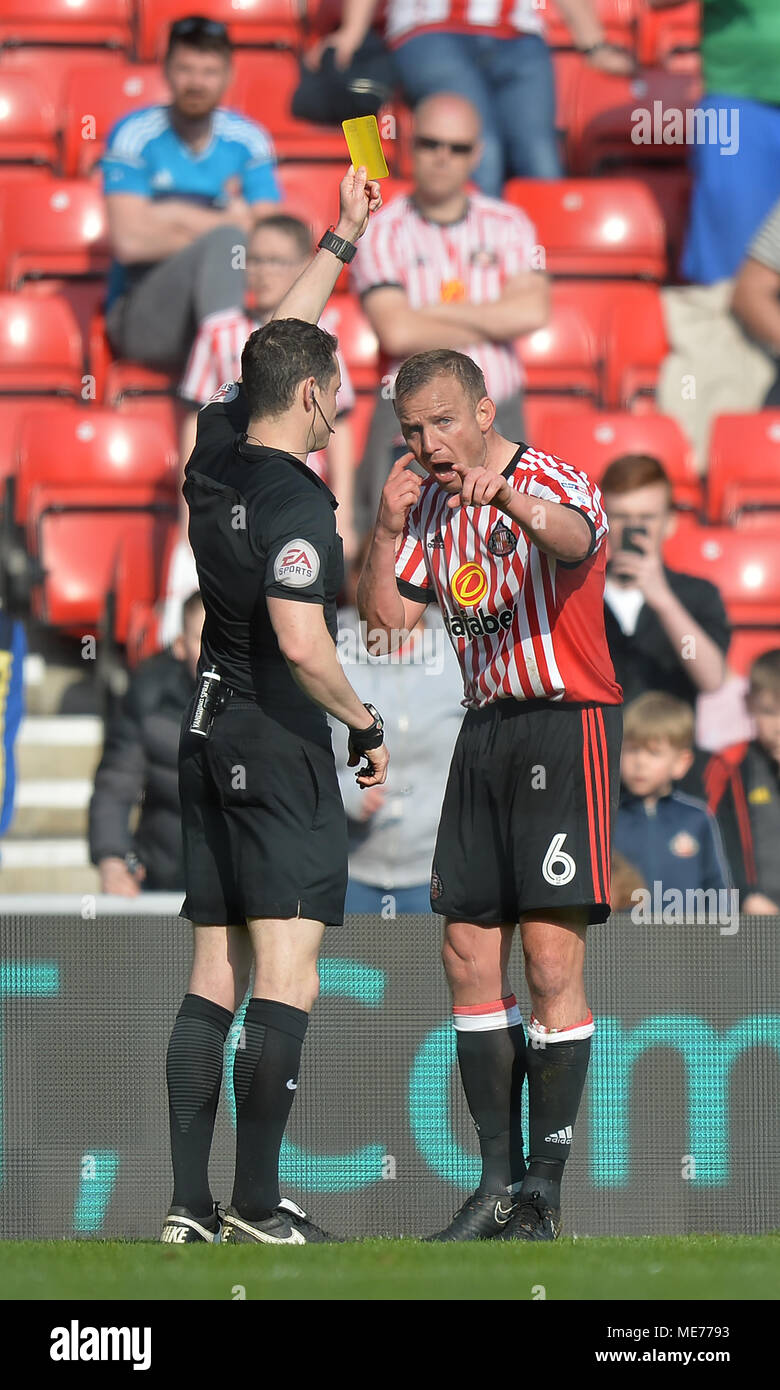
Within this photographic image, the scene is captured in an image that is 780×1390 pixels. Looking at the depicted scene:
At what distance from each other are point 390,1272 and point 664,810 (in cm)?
280

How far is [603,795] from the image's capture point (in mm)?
3775

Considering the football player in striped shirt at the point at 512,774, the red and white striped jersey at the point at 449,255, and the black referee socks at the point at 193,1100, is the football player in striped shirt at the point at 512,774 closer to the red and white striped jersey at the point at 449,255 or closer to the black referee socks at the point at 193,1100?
the black referee socks at the point at 193,1100

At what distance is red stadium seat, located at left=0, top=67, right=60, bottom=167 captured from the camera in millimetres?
8117

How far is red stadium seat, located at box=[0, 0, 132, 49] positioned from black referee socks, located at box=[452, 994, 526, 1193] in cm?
612

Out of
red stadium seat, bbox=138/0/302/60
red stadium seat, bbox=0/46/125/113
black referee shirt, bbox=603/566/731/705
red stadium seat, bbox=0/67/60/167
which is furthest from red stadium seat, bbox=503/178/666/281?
red stadium seat, bbox=0/67/60/167

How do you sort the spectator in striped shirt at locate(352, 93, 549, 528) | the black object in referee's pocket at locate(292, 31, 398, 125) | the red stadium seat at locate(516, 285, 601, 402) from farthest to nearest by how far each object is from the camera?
the black object in referee's pocket at locate(292, 31, 398, 125) → the red stadium seat at locate(516, 285, 601, 402) → the spectator in striped shirt at locate(352, 93, 549, 528)

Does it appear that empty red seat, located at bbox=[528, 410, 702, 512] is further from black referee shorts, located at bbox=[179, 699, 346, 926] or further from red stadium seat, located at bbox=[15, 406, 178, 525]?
black referee shorts, located at bbox=[179, 699, 346, 926]

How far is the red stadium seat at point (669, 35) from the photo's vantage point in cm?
827

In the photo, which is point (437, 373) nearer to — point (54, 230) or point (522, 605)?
point (522, 605)

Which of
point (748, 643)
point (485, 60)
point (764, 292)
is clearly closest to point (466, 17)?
point (485, 60)

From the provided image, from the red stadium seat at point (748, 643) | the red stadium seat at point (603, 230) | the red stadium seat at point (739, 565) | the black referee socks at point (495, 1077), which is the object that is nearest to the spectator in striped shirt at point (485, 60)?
the red stadium seat at point (603, 230)

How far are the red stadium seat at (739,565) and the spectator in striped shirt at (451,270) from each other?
2.68 feet

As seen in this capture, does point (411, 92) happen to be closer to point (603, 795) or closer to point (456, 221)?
point (456, 221)
